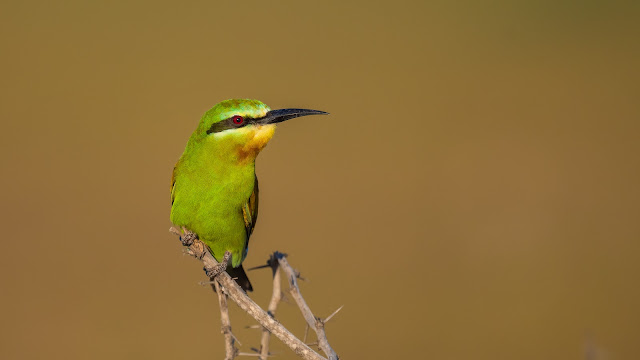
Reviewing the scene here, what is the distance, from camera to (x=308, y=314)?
1831 millimetres

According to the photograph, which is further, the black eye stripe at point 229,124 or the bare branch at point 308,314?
the black eye stripe at point 229,124

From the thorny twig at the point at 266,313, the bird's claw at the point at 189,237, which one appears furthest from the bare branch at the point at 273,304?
the bird's claw at the point at 189,237

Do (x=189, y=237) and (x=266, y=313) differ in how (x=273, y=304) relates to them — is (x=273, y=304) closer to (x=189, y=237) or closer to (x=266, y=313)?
(x=266, y=313)

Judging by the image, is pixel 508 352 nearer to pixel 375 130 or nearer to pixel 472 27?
pixel 375 130

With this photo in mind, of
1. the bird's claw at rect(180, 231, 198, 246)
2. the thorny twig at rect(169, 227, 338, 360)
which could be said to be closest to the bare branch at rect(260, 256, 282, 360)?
the thorny twig at rect(169, 227, 338, 360)

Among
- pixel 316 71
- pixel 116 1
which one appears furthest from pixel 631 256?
pixel 116 1

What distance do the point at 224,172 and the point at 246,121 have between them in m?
0.23

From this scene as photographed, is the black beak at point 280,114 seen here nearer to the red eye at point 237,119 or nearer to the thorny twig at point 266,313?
the red eye at point 237,119

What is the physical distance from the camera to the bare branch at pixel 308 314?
1650mm

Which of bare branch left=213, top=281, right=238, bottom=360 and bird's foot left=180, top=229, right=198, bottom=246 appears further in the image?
bird's foot left=180, top=229, right=198, bottom=246

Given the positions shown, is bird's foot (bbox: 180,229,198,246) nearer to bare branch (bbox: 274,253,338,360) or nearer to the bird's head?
the bird's head

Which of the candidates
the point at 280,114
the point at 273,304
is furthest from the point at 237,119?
the point at 273,304

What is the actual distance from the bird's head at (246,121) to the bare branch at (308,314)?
53 centimetres

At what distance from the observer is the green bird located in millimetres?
2426
